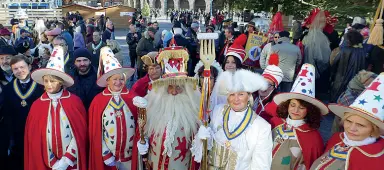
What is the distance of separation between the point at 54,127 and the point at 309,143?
2.76m

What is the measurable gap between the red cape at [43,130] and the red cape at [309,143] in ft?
8.00

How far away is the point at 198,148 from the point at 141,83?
1.95 m

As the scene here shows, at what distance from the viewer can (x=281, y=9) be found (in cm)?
898

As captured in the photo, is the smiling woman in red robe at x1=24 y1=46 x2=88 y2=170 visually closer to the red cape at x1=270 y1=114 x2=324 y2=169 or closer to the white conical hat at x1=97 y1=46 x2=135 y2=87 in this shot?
the white conical hat at x1=97 y1=46 x2=135 y2=87

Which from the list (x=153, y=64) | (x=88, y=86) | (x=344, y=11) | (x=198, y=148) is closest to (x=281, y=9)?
(x=344, y=11)

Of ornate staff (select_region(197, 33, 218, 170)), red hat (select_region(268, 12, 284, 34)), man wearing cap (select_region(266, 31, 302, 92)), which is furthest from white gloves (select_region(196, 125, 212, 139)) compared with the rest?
red hat (select_region(268, 12, 284, 34))

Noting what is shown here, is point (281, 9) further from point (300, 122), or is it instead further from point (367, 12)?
point (300, 122)

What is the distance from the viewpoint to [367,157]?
9.04ft

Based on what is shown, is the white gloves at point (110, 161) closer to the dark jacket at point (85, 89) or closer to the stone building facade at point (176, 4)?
the dark jacket at point (85, 89)

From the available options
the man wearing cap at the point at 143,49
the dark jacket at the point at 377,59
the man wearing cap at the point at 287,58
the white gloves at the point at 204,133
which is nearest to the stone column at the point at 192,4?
the man wearing cap at the point at 143,49

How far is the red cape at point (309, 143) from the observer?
326 centimetres

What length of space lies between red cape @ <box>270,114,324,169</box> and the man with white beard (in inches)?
43.3

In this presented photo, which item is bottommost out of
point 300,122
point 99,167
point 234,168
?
point 99,167

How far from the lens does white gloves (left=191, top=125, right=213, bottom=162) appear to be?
3160 millimetres
